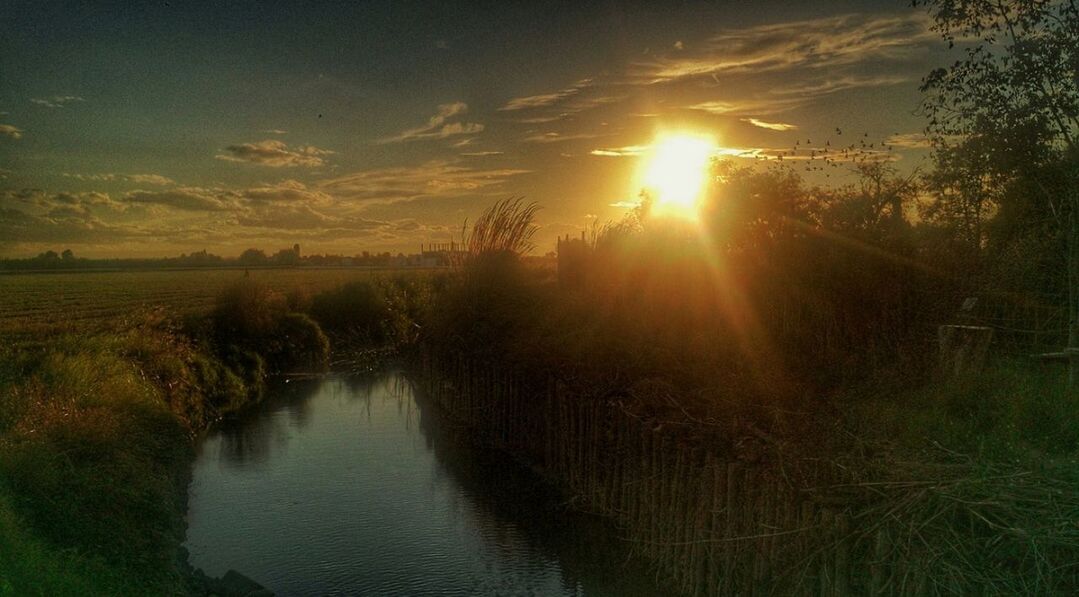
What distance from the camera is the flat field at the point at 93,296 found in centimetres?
2420

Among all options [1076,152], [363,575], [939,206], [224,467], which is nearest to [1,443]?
[363,575]

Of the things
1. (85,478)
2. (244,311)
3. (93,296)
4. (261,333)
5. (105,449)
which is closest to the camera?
(85,478)

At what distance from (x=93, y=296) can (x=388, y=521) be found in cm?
3805

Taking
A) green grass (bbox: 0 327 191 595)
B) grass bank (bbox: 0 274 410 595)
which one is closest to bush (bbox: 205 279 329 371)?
grass bank (bbox: 0 274 410 595)

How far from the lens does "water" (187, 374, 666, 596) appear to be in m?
9.55

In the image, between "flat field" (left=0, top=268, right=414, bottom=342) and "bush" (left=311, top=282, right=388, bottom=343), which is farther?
"bush" (left=311, top=282, right=388, bottom=343)

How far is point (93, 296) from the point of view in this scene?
42.4 meters

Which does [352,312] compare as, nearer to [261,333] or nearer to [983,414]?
[261,333]

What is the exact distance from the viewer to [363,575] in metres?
9.72

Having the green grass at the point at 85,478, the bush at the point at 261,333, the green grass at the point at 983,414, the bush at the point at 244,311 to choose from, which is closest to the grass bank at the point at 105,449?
the green grass at the point at 85,478

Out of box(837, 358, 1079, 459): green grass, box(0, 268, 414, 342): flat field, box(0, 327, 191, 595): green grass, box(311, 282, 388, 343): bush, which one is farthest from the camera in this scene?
box(311, 282, 388, 343): bush

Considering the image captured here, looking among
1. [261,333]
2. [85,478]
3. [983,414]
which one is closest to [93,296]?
[261,333]

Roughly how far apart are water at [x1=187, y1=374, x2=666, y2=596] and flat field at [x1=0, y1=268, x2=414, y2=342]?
8300mm

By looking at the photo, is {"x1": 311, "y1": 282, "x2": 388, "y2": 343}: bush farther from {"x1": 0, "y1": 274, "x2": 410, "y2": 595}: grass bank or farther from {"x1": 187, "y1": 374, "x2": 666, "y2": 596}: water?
{"x1": 187, "y1": 374, "x2": 666, "y2": 596}: water
